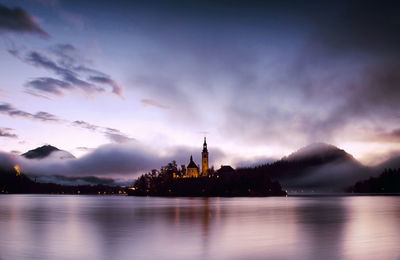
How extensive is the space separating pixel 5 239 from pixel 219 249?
16.5 meters

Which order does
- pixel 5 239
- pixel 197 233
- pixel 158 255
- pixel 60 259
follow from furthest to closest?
pixel 197 233 → pixel 5 239 → pixel 158 255 → pixel 60 259

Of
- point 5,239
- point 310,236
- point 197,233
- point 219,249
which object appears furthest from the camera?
point 197,233

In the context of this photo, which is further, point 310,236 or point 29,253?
point 310,236

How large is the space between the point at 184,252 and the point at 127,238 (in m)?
8.29

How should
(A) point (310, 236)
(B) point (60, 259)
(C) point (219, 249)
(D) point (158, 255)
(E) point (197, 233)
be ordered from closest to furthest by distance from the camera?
(B) point (60, 259)
(D) point (158, 255)
(C) point (219, 249)
(A) point (310, 236)
(E) point (197, 233)

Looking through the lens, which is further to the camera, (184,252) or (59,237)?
(59,237)

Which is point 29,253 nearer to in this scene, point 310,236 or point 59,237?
point 59,237

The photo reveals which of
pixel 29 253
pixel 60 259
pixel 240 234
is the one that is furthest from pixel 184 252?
pixel 240 234

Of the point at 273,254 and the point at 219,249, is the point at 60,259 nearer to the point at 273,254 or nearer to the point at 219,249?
the point at 219,249

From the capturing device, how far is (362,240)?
3122cm

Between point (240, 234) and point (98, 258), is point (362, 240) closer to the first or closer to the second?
point (240, 234)

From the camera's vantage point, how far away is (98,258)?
22.7 meters

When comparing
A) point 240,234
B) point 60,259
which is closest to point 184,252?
point 60,259

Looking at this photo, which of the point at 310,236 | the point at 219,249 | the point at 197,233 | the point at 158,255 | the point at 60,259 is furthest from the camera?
the point at 197,233
